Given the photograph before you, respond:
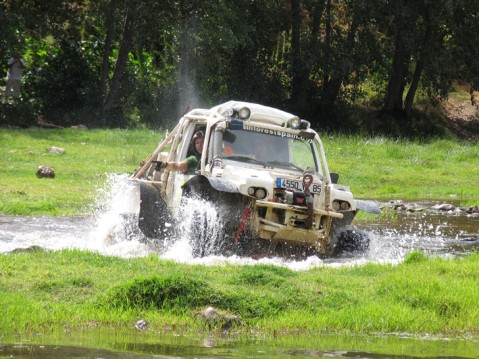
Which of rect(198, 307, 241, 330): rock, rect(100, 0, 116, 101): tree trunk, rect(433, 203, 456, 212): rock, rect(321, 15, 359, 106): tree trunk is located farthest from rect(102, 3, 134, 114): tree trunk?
rect(198, 307, 241, 330): rock

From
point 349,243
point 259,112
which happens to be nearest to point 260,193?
point 349,243

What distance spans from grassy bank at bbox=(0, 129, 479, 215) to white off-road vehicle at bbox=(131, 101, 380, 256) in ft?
14.1

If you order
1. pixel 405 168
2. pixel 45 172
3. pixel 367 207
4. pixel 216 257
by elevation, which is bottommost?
pixel 45 172

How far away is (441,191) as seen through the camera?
920 inches

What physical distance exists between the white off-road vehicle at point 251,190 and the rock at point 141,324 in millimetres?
3824

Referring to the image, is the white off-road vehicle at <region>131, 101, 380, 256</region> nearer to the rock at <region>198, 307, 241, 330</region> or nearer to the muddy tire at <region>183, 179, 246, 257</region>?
the muddy tire at <region>183, 179, 246, 257</region>

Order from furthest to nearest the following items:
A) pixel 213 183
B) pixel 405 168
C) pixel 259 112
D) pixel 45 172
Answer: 1. pixel 405 168
2. pixel 45 172
3. pixel 259 112
4. pixel 213 183

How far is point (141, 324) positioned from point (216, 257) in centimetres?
388

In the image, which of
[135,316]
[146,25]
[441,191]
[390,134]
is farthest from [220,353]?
[390,134]

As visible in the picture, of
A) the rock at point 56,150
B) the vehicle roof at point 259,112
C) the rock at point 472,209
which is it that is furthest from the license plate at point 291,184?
the rock at point 56,150

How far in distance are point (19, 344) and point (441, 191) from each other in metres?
16.8

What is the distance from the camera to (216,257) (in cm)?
1267

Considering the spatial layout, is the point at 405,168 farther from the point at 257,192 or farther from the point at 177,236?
the point at 257,192

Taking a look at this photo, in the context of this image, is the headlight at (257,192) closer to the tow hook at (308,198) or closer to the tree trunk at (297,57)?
the tow hook at (308,198)
